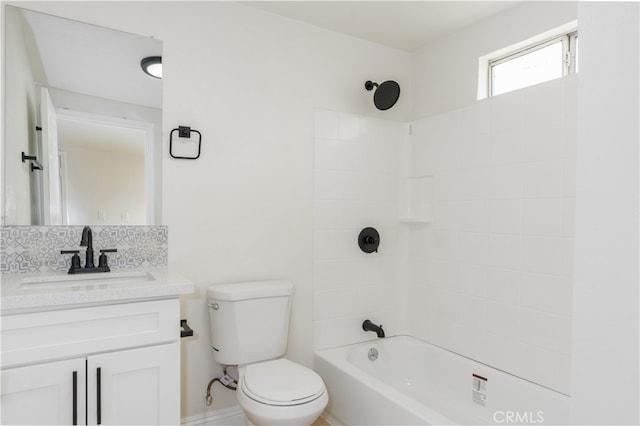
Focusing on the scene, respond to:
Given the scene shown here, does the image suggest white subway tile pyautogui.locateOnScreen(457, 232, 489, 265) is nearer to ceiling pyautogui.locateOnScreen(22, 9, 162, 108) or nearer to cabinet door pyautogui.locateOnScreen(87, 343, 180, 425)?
cabinet door pyautogui.locateOnScreen(87, 343, 180, 425)

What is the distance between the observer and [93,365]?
1.34m

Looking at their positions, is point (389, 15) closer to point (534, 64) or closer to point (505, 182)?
point (534, 64)

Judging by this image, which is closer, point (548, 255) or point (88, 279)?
point (88, 279)

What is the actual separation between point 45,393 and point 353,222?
1783 mm

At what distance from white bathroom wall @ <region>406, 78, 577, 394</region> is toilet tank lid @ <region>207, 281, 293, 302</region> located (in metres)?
1.03

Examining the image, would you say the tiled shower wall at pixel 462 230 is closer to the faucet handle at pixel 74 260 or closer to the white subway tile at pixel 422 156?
the white subway tile at pixel 422 156

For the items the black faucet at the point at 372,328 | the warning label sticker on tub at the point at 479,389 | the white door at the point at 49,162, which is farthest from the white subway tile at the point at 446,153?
the white door at the point at 49,162

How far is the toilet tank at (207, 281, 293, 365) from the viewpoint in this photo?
201cm

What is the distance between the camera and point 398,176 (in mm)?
2777

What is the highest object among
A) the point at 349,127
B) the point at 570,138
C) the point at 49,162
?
the point at 349,127

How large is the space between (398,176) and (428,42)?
92 cm

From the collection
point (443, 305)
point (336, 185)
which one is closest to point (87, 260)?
point (336, 185)

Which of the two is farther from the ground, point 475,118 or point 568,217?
point 475,118

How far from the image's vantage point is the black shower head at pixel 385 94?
250cm
